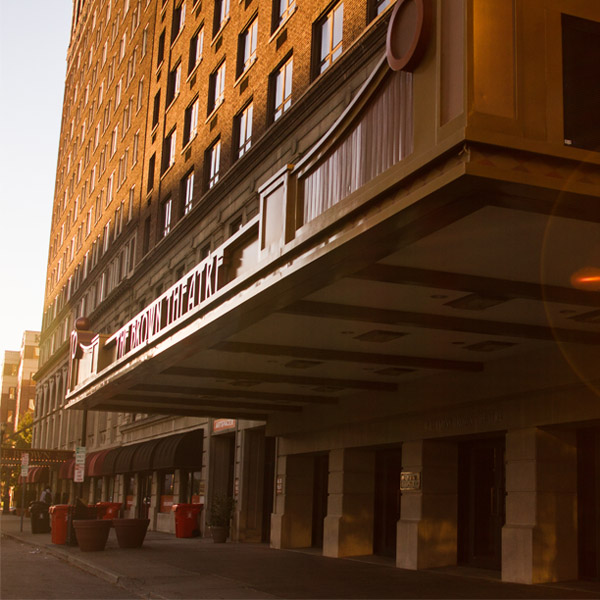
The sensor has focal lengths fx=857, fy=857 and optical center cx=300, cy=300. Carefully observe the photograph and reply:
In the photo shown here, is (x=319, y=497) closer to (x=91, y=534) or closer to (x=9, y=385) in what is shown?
(x=91, y=534)

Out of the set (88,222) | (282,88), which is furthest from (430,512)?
(88,222)

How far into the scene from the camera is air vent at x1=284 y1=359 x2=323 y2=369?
1669 cm

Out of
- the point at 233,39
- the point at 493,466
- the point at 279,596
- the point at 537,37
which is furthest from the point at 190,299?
the point at 233,39

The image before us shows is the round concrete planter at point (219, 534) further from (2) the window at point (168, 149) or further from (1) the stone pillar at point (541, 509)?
(2) the window at point (168, 149)

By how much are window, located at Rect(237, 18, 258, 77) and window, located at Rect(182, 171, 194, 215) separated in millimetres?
6267

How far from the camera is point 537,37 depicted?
920 cm

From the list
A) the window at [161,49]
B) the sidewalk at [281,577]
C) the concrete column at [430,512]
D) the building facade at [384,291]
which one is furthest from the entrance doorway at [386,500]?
the window at [161,49]

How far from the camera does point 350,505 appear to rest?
20750 millimetres

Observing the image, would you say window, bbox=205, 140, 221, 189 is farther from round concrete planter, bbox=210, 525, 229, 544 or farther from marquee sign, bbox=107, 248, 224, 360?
round concrete planter, bbox=210, 525, 229, 544

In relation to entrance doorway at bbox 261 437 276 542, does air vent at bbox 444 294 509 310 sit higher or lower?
higher

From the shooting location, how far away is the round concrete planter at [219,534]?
26544 mm

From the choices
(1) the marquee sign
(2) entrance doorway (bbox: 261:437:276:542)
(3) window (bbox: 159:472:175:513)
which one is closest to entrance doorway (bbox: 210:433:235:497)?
(2) entrance doorway (bbox: 261:437:276:542)

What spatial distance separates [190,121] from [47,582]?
25.3 m

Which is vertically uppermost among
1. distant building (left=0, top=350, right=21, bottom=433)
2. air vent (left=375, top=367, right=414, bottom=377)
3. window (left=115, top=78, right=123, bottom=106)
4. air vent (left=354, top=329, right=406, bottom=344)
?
window (left=115, top=78, right=123, bottom=106)
